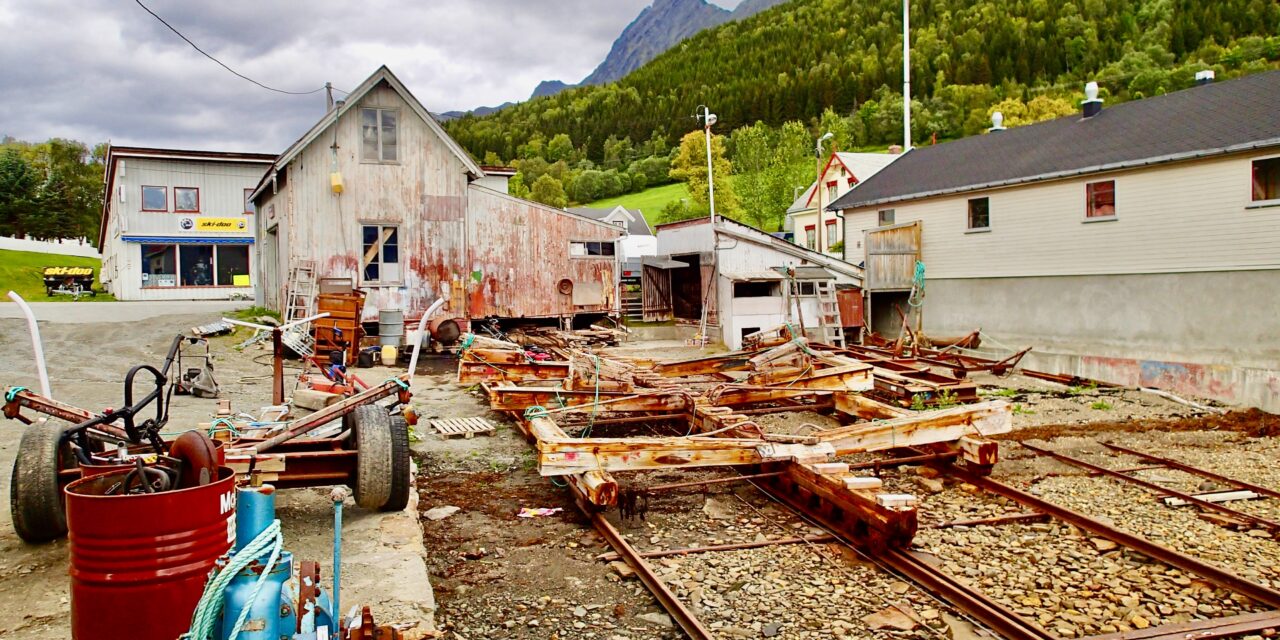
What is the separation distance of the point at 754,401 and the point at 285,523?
638 centimetres

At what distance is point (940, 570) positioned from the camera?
6.10 m

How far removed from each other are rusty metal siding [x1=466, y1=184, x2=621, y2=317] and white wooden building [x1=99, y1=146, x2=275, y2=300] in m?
15.1

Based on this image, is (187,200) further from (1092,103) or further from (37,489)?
(1092,103)

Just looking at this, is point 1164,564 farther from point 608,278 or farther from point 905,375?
point 608,278

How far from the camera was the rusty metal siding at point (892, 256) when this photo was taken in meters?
25.3

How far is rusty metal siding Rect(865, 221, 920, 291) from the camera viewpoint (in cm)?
2533

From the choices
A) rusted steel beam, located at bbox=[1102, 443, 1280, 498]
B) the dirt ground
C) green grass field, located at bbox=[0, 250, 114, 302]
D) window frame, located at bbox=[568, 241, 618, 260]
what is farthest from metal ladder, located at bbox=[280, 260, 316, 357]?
green grass field, located at bbox=[0, 250, 114, 302]

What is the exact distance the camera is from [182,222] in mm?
32625

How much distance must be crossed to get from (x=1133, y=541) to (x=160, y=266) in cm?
3609

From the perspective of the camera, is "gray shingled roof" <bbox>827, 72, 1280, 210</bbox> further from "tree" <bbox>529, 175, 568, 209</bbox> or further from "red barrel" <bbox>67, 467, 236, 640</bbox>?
"tree" <bbox>529, 175, 568, 209</bbox>

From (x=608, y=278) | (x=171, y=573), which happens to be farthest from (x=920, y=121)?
(x=171, y=573)

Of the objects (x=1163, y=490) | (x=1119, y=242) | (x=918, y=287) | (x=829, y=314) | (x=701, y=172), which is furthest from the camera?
(x=701, y=172)

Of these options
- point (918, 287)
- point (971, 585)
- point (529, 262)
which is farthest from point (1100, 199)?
point (971, 585)

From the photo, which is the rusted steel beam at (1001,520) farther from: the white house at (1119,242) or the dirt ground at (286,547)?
the white house at (1119,242)
